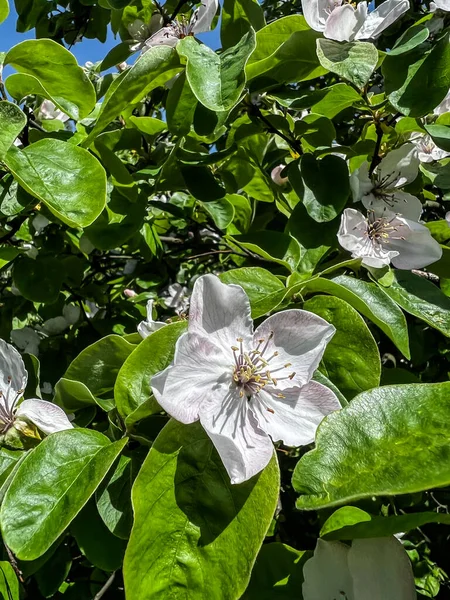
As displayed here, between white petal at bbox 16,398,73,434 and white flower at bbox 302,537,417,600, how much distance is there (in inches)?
15.5

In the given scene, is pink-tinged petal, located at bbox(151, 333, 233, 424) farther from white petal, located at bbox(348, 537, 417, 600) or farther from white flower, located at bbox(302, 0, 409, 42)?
white flower, located at bbox(302, 0, 409, 42)

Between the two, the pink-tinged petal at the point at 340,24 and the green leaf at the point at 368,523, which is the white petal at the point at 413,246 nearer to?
the pink-tinged petal at the point at 340,24

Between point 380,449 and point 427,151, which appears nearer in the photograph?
point 380,449

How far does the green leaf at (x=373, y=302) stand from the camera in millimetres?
812

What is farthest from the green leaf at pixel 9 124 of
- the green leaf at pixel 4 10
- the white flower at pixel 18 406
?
the white flower at pixel 18 406

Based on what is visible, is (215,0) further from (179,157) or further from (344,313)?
(344,313)

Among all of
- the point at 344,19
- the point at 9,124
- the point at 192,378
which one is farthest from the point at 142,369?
Answer: the point at 344,19

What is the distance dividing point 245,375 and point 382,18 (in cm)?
72

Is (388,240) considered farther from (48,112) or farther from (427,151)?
(48,112)

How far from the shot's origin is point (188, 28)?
1.33 meters

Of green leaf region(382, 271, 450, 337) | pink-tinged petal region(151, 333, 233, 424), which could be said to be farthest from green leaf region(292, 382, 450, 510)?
green leaf region(382, 271, 450, 337)

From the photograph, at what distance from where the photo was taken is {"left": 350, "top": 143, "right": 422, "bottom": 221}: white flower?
43.9 inches

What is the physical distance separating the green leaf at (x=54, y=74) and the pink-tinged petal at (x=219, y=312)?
437mm

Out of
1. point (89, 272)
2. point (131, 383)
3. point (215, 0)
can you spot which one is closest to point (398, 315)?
point (131, 383)
